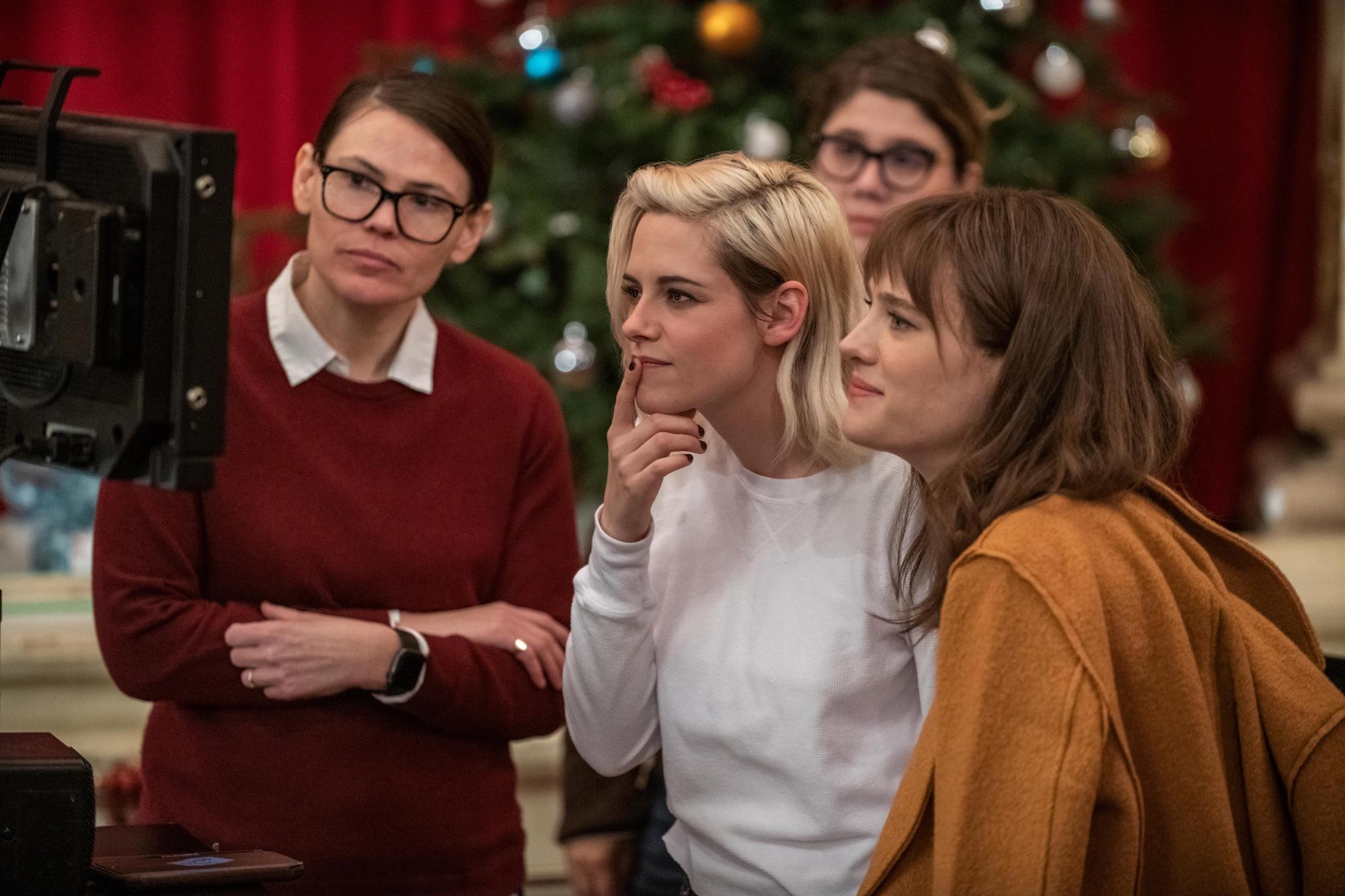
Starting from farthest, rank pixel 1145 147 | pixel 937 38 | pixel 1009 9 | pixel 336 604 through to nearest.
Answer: pixel 1145 147
pixel 1009 9
pixel 937 38
pixel 336 604

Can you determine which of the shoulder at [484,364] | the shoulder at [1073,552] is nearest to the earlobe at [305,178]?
the shoulder at [484,364]

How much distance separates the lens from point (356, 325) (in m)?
1.97

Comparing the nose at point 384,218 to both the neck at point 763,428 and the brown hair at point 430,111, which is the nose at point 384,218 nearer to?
the brown hair at point 430,111

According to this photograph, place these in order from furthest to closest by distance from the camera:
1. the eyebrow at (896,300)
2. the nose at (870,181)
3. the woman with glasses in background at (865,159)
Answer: the nose at (870,181) < the woman with glasses in background at (865,159) < the eyebrow at (896,300)

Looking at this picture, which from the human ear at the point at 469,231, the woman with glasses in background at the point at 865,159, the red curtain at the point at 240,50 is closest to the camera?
the human ear at the point at 469,231

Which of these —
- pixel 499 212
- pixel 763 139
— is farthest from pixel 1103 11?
pixel 499 212

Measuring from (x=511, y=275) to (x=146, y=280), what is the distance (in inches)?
93.7

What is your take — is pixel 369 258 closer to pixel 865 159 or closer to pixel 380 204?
pixel 380 204

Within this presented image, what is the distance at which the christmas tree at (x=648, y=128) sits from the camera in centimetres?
341

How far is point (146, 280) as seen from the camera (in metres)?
1.29

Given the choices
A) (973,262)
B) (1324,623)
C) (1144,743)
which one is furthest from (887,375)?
(1324,623)

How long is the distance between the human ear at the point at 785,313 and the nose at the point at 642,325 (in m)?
0.13

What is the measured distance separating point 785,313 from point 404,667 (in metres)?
0.61

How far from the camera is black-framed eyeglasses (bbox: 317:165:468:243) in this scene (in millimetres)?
1921
